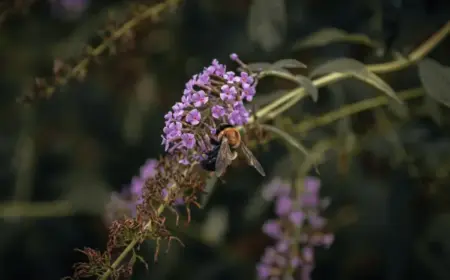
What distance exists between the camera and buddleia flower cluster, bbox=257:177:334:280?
4.14 feet

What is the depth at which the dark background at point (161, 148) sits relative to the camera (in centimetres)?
138

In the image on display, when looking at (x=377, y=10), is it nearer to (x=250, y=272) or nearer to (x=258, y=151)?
(x=258, y=151)

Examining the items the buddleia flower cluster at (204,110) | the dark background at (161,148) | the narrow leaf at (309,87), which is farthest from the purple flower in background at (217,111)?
the dark background at (161,148)

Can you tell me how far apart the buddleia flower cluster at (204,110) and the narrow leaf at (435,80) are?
0.26 metres

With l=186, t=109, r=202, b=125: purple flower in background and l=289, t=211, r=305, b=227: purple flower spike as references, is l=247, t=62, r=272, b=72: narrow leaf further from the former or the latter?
l=289, t=211, r=305, b=227: purple flower spike

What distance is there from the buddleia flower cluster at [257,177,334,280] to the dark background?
3.8 inches

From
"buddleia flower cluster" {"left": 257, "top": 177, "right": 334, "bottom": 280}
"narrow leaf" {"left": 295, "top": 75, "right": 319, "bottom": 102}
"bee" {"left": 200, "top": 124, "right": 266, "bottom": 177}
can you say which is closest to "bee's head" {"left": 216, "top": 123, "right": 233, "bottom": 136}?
"bee" {"left": 200, "top": 124, "right": 266, "bottom": 177}

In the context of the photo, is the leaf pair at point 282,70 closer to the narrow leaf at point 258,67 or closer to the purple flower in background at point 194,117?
the narrow leaf at point 258,67

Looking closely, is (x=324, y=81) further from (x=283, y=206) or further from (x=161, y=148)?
(x=161, y=148)

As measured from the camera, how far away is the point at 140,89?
182 centimetres

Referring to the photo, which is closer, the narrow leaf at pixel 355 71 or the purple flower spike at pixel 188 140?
the purple flower spike at pixel 188 140

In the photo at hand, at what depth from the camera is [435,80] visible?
1.06 meters

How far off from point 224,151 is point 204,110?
5 centimetres

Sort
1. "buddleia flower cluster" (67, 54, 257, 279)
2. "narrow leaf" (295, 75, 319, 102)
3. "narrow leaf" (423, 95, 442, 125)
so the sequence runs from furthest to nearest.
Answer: "narrow leaf" (423, 95, 442, 125)
"narrow leaf" (295, 75, 319, 102)
"buddleia flower cluster" (67, 54, 257, 279)
